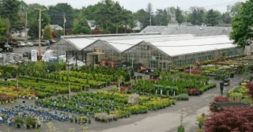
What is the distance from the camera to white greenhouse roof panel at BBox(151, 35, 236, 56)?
4424 cm

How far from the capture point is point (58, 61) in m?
46.7

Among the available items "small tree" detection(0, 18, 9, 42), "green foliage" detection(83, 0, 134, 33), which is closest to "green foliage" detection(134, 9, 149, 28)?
"green foliage" detection(83, 0, 134, 33)

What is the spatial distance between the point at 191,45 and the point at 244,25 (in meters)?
7.51

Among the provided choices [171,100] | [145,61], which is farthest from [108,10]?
[171,100]

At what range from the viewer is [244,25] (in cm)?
4394

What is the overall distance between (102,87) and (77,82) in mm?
2105

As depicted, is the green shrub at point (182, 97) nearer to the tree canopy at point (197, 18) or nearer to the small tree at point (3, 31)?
the small tree at point (3, 31)

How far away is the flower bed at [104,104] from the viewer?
88.4ft

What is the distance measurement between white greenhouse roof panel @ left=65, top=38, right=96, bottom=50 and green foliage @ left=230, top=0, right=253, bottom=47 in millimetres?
15024

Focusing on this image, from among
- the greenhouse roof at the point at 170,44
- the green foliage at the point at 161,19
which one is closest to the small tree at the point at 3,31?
the greenhouse roof at the point at 170,44

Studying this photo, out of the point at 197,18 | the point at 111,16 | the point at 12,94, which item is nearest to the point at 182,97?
the point at 12,94

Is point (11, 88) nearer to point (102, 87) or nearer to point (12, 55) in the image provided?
point (102, 87)

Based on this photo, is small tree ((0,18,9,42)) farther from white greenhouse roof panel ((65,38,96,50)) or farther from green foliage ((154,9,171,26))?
green foliage ((154,9,171,26))

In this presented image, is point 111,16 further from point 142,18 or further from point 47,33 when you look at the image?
point 142,18
